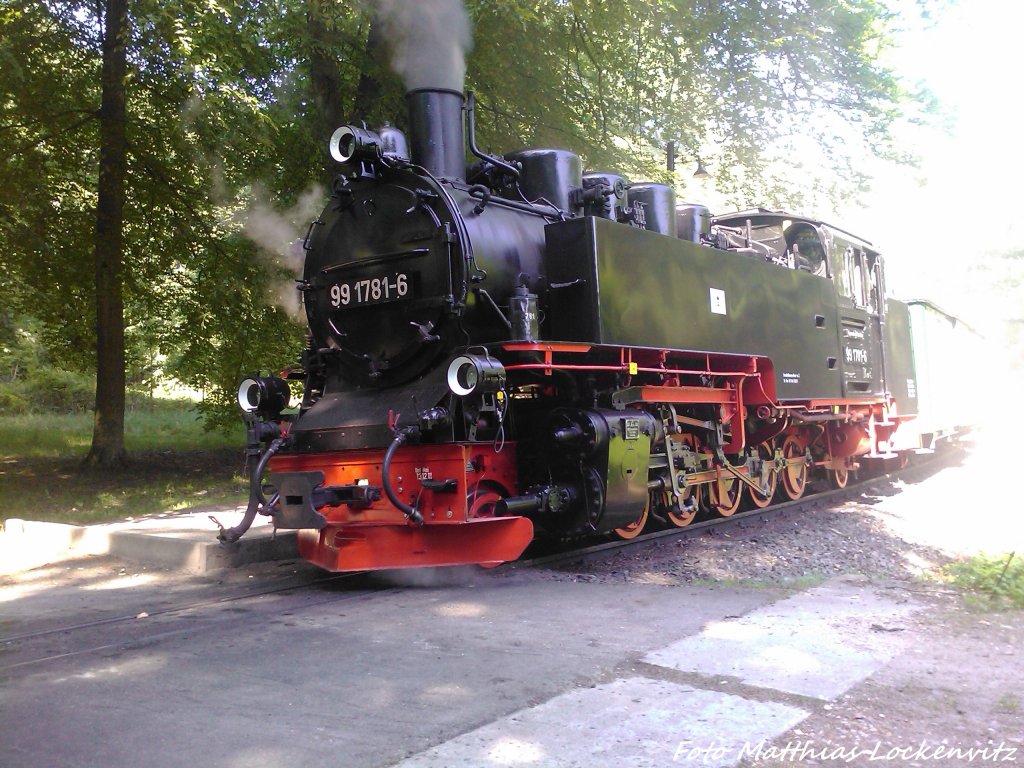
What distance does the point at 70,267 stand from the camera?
1244 centimetres

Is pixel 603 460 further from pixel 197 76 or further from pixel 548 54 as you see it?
pixel 548 54

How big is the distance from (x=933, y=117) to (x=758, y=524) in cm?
1469

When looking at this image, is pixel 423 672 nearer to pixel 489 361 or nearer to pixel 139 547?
pixel 489 361

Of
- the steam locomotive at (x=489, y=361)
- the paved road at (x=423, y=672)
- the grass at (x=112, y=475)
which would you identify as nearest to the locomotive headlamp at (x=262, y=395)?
the steam locomotive at (x=489, y=361)

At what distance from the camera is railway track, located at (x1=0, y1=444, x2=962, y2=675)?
426cm

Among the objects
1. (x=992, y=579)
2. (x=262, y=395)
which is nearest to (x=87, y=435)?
(x=262, y=395)

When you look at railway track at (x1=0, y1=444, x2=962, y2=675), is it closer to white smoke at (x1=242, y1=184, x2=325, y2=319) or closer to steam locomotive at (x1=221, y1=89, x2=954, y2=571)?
steam locomotive at (x1=221, y1=89, x2=954, y2=571)

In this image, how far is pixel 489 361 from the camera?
544 cm

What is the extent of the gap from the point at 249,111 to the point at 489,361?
5.23m

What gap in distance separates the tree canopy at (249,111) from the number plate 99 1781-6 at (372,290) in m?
2.96

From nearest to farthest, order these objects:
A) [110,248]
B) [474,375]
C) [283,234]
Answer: [474,375] < [283,234] < [110,248]

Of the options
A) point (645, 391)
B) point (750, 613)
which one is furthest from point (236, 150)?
point (750, 613)

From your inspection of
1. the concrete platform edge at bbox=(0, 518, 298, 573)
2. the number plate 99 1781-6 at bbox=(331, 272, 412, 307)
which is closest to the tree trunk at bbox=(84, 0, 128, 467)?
the concrete platform edge at bbox=(0, 518, 298, 573)

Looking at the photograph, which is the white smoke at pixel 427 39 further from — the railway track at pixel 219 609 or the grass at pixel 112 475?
the grass at pixel 112 475
